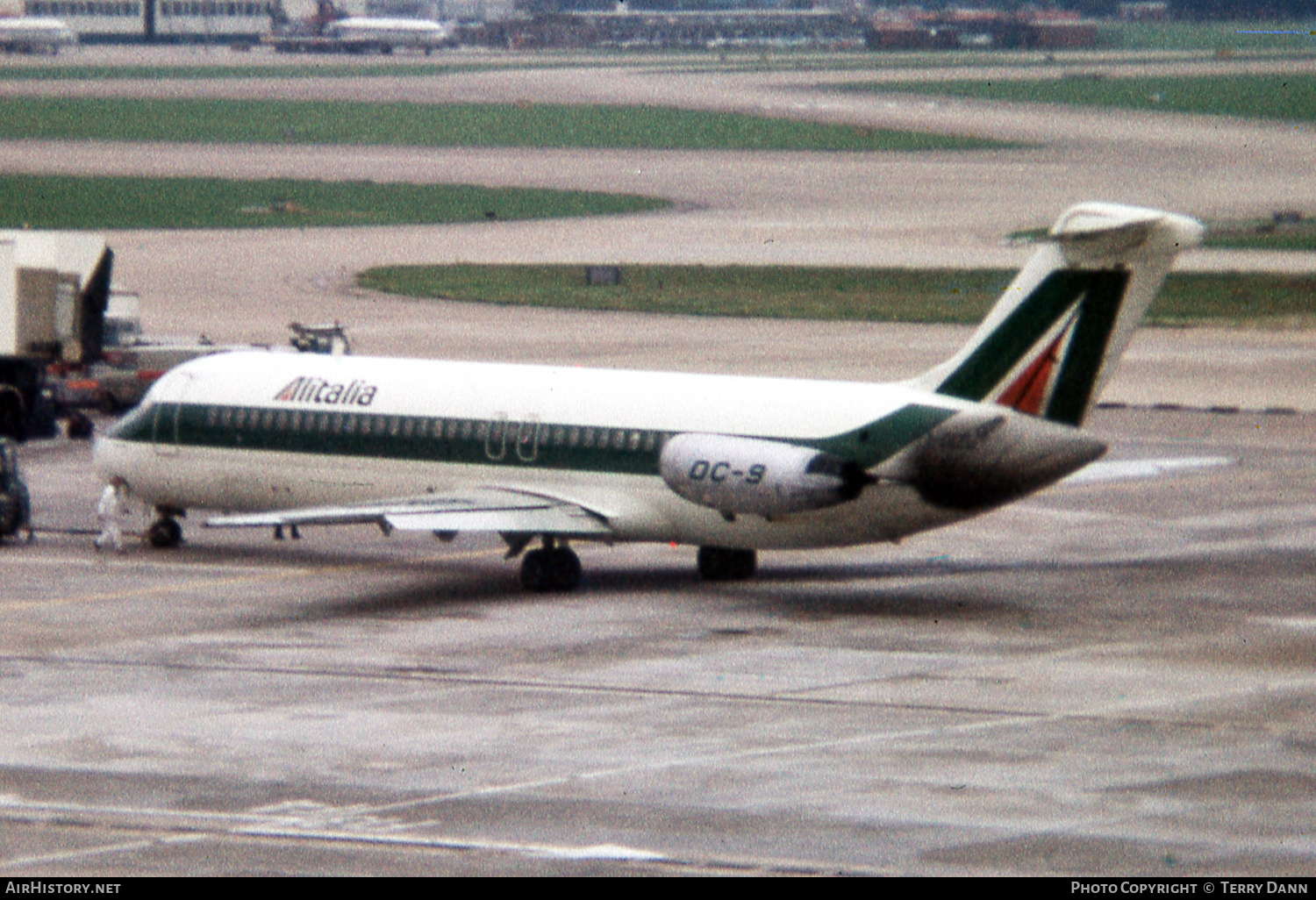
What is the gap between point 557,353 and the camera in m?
72.6

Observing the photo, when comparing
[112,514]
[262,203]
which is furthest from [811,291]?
[112,514]

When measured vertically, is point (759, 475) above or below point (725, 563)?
above

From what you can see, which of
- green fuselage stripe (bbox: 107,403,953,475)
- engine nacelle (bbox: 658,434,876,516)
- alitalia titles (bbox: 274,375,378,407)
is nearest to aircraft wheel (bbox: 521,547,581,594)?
green fuselage stripe (bbox: 107,403,953,475)

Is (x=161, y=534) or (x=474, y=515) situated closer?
(x=474, y=515)

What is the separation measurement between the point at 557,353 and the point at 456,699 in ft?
141

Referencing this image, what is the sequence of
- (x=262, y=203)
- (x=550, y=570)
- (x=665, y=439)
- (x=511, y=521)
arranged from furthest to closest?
(x=262, y=203) → (x=550, y=570) → (x=665, y=439) → (x=511, y=521)

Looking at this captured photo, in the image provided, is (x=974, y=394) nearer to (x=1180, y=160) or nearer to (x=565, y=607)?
(x=565, y=607)

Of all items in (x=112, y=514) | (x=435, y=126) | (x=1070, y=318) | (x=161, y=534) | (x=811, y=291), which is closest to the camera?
(x=1070, y=318)

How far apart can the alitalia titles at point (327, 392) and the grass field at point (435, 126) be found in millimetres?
111705

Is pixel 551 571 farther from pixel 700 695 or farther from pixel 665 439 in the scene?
pixel 700 695

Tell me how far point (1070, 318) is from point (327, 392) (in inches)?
535

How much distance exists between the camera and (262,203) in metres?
120

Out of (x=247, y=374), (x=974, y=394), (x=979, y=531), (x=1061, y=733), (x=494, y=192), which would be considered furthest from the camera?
(x=494, y=192)

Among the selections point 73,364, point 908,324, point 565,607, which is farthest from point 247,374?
point 908,324
